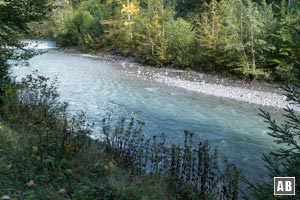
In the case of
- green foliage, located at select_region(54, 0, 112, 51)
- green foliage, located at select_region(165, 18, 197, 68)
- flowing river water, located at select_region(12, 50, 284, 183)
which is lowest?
flowing river water, located at select_region(12, 50, 284, 183)

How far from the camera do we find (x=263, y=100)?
13914mm

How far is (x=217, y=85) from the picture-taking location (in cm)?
1672

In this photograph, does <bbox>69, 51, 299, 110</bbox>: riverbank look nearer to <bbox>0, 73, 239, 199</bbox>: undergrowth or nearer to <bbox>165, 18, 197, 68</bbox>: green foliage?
<bbox>165, 18, 197, 68</bbox>: green foliage

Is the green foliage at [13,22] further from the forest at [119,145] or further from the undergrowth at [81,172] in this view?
the undergrowth at [81,172]

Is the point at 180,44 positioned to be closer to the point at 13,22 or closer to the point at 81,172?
the point at 13,22

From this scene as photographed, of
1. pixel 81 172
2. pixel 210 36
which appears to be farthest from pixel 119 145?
pixel 210 36

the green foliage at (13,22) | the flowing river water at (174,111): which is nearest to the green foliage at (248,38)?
the flowing river water at (174,111)

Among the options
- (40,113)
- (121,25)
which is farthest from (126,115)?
(121,25)

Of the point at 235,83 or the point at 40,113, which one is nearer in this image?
the point at 40,113

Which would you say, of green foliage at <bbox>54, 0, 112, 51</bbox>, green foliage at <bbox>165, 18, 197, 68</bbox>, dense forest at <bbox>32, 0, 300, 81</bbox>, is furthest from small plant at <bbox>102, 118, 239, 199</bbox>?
green foliage at <bbox>54, 0, 112, 51</bbox>

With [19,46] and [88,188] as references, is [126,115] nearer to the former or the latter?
[19,46]

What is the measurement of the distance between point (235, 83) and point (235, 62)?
4.55 ft

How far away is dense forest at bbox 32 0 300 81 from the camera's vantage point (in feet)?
55.2

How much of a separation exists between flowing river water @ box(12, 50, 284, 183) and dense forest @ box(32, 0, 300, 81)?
2.71 m
